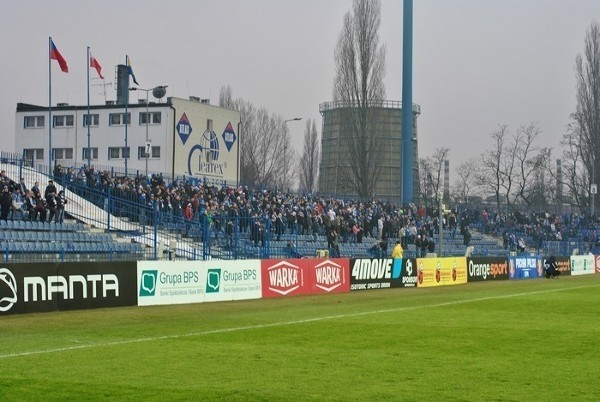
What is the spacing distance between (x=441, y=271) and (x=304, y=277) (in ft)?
42.0

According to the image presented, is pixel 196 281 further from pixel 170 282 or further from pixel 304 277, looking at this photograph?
pixel 304 277

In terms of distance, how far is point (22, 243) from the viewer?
29609 mm

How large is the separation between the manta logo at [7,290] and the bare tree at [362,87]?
51216 mm

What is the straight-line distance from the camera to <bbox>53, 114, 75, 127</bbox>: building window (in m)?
72.1

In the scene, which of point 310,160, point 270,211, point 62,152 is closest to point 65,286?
point 270,211

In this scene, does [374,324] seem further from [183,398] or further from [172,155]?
[172,155]

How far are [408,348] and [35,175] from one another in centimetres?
2715

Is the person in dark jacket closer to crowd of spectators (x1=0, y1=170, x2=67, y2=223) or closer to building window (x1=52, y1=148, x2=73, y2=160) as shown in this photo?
crowd of spectators (x1=0, y1=170, x2=67, y2=223)

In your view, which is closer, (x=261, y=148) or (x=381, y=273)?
(x=381, y=273)

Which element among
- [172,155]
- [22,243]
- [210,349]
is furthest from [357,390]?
[172,155]

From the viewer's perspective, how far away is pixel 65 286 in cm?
2456

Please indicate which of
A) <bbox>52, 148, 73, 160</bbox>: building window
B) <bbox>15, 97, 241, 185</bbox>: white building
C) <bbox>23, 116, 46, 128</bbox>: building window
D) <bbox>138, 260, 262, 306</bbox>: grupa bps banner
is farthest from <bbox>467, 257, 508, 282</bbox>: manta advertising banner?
<bbox>23, 116, 46, 128</bbox>: building window

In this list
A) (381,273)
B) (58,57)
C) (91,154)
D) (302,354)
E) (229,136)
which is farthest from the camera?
(229,136)

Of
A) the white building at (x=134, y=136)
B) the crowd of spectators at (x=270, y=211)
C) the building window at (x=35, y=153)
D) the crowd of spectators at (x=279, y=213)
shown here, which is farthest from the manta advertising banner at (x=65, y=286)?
the building window at (x=35, y=153)
